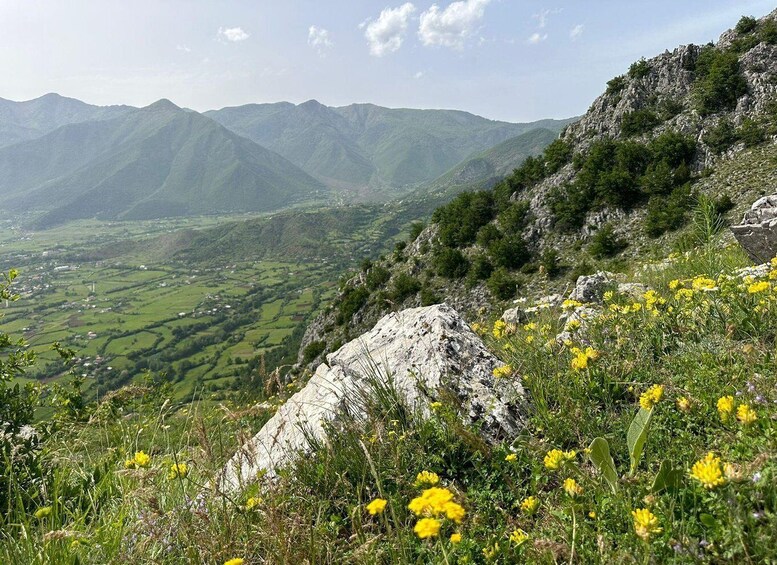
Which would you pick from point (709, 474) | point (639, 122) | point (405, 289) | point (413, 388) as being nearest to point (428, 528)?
point (709, 474)

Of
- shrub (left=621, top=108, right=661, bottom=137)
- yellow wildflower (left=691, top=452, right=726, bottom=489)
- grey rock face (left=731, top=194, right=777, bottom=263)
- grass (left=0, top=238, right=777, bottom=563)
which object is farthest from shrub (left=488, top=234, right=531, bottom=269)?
yellow wildflower (left=691, top=452, right=726, bottom=489)

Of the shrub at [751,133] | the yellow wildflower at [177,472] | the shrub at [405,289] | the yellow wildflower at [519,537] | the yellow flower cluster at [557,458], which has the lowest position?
the shrub at [405,289]

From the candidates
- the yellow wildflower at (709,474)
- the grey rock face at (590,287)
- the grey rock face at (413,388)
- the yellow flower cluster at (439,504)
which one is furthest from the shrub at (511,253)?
the yellow flower cluster at (439,504)

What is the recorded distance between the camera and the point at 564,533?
221cm

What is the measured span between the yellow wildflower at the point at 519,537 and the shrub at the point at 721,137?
30.7m

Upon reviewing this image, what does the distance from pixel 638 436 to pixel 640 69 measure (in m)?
39.0

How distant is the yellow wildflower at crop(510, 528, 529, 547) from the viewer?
2154mm

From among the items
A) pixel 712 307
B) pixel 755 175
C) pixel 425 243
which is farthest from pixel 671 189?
pixel 712 307

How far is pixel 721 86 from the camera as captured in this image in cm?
2636

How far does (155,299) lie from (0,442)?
6198 inches

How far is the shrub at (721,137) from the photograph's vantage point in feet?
80.3

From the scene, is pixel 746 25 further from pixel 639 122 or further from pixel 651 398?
pixel 651 398

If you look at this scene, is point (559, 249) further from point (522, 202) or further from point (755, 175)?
point (755, 175)

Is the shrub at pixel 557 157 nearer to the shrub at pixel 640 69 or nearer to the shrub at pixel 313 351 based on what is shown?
the shrub at pixel 640 69
